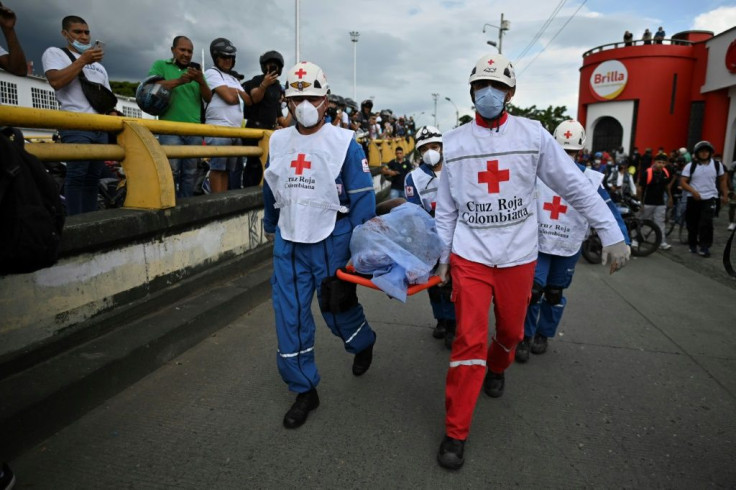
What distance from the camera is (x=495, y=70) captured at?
2.71 meters

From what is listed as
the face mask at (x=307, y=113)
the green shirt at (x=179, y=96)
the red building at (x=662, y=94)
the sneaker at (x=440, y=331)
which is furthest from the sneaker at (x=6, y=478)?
the red building at (x=662, y=94)

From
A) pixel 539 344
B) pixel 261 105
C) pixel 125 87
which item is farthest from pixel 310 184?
pixel 125 87

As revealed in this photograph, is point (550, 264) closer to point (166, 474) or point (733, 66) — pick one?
point (166, 474)

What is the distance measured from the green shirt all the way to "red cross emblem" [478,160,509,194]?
406 centimetres

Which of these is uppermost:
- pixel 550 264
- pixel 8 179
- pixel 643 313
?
pixel 8 179

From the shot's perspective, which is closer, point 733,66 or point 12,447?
point 12,447

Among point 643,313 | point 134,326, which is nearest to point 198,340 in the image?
point 134,326

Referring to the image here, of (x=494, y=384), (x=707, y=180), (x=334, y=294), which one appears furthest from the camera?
(x=707, y=180)

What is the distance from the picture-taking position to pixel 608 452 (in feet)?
8.89

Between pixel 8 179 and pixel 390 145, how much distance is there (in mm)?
15837

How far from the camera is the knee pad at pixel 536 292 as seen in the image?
3.89 m

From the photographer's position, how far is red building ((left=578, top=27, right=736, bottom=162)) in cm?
2089

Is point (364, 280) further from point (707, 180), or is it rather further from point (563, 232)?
point (707, 180)

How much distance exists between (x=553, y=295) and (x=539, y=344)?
0.46 meters
